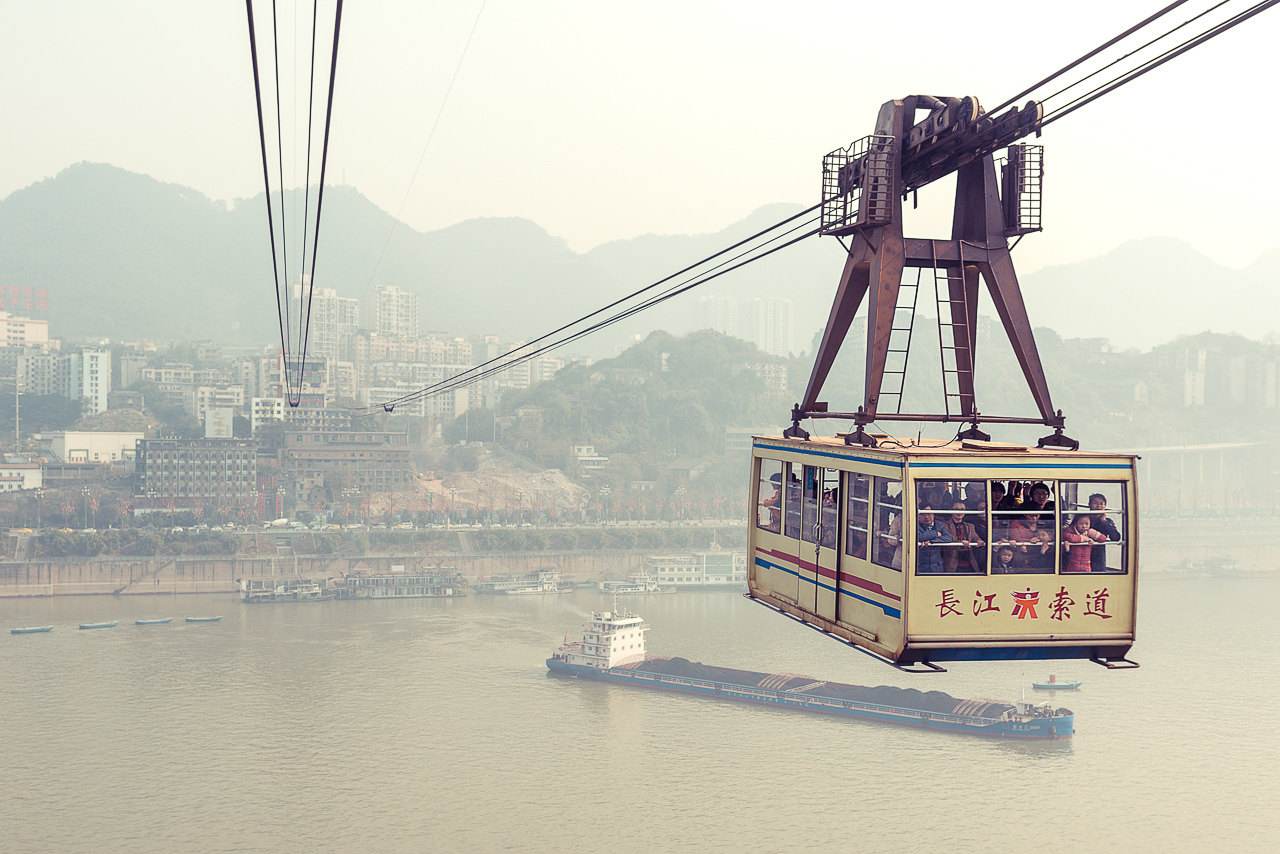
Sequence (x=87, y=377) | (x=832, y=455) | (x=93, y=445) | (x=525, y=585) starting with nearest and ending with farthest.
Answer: (x=832, y=455), (x=525, y=585), (x=93, y=445), (x=87, y=377)

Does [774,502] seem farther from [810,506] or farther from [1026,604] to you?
[1026,604]

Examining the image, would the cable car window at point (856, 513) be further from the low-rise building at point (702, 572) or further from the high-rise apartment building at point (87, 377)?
the high-rise apartment building at point (87, 377)

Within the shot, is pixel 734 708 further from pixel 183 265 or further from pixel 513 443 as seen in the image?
pixel 183 265

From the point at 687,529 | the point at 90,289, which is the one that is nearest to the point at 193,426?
the point at 687,529

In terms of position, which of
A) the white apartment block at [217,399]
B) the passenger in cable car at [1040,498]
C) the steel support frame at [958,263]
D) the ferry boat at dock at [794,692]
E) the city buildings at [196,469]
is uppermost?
the white apartment block at [217,399]

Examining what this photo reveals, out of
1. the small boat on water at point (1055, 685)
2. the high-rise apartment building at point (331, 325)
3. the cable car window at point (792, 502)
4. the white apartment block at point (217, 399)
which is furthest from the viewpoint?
the high-rise apartment building at point (331, 325)

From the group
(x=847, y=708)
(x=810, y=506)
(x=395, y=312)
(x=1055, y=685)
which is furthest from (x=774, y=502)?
(x=395, y=312)

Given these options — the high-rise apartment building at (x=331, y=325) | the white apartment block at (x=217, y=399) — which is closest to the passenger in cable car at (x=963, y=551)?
the white apartment block at (x=217, y=399)
